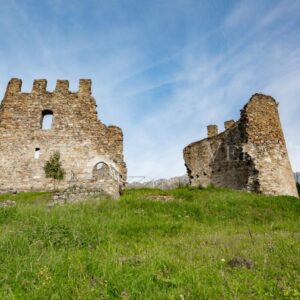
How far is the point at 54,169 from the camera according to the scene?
18.9m

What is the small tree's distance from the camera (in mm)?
18877

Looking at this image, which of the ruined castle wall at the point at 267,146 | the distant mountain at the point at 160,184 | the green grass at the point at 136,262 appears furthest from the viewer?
the distant mountain at the point at 160,184

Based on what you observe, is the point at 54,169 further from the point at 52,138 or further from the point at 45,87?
the point at 45,87

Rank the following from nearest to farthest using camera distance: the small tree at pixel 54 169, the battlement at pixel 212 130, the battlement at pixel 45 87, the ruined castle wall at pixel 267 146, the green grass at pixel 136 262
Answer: the green grass at pixel 136 262
the ruined castle wall at pixel 267 146
the small tree at pixel 54 169
the battlement at pixel 45 87
the battlement at pixel 212 130

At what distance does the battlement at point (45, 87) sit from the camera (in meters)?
21.5

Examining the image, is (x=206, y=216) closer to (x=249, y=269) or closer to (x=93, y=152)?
(x=249, y=269)

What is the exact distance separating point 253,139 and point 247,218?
869 cm

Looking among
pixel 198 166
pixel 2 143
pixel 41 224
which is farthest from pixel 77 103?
pixel 41 224

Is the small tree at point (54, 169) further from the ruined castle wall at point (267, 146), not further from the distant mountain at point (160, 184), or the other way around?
the ruined castle wall at point (267, 146)

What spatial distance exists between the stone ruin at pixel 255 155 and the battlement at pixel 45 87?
9738 mm

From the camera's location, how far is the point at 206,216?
10383 millimetres

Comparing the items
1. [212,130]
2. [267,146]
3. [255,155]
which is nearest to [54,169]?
[255,155]

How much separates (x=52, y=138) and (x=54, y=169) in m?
2.44

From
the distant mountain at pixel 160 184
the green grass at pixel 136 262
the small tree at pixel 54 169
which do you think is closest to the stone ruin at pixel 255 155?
the distant mountain at pixel 160 184
